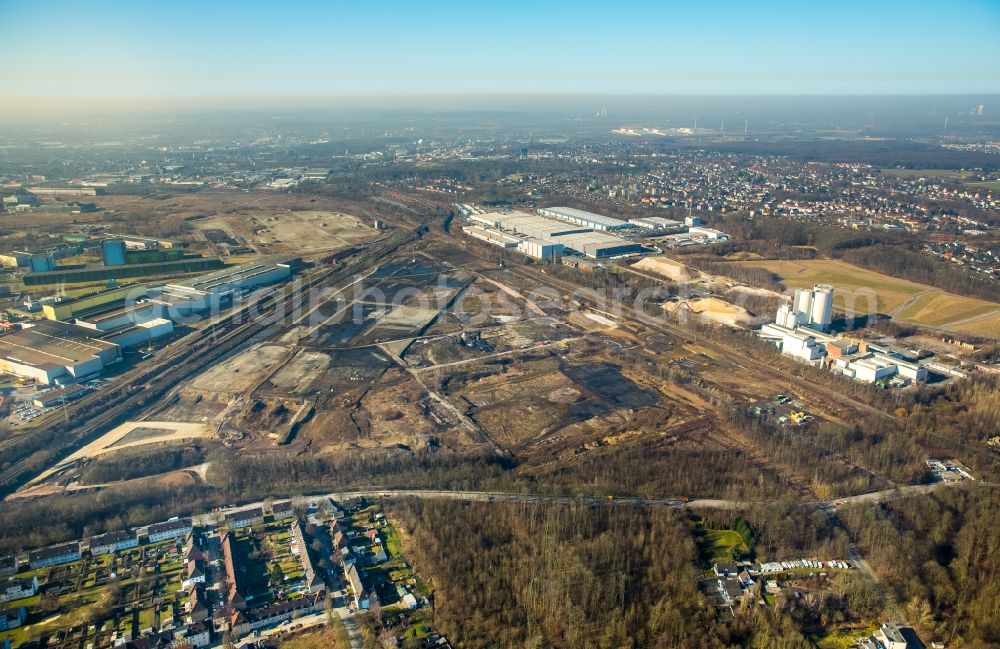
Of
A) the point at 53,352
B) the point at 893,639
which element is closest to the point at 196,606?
the point at 893,639

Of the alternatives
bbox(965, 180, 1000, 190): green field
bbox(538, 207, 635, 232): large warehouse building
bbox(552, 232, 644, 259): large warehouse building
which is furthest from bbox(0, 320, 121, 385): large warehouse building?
bbox(965, 180, 1000, 190): green field

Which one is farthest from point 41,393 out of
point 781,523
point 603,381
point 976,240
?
point 976,240

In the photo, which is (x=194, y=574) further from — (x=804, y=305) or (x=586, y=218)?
(x=586, y=218)

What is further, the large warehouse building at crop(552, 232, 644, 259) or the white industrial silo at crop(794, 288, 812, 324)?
the large warehouse building at crop(552, 232, 644, 259)

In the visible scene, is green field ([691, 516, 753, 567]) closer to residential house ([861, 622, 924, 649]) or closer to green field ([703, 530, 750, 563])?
green field ([703, 530, 750, 563])

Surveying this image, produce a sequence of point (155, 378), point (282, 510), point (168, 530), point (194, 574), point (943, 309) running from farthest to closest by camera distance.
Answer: point (943, 309) → point (155, 378) → point (282, 510) → point (168, 530) → point (194, 574)

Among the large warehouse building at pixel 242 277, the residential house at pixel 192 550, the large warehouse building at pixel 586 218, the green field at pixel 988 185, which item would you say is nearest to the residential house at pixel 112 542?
the residential house at pixel 192 550

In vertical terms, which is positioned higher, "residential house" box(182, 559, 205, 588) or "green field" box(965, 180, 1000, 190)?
"green field" box(965, 180, 1000, 190)
